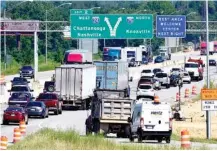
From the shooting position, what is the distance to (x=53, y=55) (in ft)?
460

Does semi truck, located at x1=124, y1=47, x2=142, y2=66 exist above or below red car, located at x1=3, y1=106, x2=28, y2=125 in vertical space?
above

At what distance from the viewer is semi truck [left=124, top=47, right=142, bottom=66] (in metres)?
119

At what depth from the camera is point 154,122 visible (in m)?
41.6

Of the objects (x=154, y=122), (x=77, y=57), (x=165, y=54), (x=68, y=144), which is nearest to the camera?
(x=68, y=144)

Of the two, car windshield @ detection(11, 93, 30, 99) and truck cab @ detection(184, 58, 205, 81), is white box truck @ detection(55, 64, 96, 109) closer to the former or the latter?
car windshield @ detection(11, 93, 30, 99)

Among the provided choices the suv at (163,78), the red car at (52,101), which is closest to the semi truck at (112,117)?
the red car at (52,101)

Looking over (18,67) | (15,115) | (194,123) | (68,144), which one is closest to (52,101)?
(15,115)

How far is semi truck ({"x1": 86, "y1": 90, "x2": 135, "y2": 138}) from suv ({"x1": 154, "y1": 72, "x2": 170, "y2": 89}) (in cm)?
4595

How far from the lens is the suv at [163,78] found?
300 ft

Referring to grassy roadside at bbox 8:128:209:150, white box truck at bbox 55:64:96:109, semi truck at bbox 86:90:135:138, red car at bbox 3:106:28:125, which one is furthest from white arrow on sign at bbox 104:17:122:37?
grassy roadside at bbox 8:128:209:150

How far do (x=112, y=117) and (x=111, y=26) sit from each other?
99.0 ft

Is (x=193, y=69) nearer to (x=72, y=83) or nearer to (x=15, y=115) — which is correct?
(x=72, y=83)

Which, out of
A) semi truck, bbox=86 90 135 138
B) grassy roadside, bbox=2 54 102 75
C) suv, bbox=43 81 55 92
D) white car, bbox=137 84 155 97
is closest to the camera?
semi truck, bbox=86 90 135 138

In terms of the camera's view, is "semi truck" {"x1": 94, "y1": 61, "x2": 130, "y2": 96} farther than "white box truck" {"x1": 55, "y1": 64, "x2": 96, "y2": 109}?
Yes
